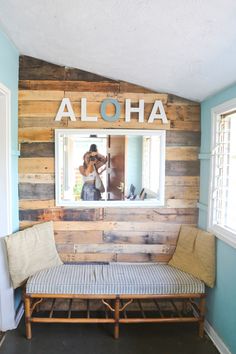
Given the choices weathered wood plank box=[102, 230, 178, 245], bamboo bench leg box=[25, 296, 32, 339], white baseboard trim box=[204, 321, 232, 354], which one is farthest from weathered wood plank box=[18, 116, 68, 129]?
white baseboard trim box=[204, 321, 232, 354]

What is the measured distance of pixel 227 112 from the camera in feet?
7.63

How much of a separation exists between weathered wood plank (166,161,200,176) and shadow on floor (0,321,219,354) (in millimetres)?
1501

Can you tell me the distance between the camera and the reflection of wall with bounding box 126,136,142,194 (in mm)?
2777

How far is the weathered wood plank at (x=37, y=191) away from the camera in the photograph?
107 inches

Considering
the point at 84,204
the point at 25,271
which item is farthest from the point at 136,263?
the point at 25,271

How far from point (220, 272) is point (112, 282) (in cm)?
96

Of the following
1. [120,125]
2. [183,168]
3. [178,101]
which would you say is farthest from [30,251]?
[178,101]

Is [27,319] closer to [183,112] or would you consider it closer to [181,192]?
[181,192]

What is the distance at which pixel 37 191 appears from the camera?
2.74 metres

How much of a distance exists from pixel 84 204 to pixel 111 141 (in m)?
0.72

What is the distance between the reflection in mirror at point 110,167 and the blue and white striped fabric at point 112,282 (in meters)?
0.69

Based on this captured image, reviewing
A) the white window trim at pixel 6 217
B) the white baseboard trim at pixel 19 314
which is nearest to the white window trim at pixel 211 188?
the white window trim at pixel 6 217

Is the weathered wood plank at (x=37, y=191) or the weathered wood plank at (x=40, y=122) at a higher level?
the weathered wood plank at (x=40, y=122)

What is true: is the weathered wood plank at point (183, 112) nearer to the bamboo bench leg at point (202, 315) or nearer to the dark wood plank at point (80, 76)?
the dark wood plank at point (80, 76)
